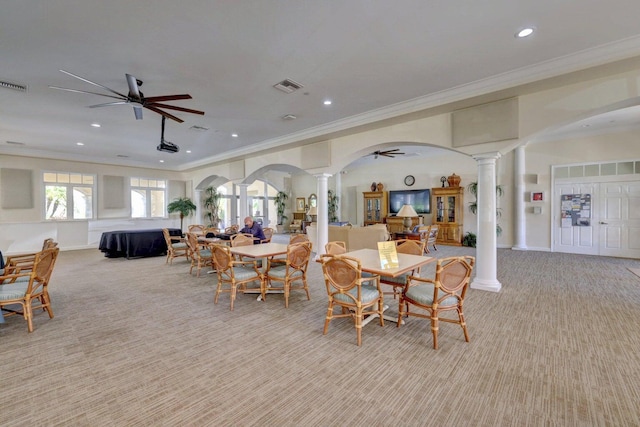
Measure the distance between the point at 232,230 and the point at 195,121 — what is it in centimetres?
278

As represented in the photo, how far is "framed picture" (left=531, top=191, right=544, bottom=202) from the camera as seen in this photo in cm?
826

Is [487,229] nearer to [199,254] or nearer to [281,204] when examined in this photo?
Answer: [199,254]

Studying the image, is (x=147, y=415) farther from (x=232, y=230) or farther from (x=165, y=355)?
(x=232, y=230)

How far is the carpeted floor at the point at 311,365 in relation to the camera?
1.92 meters

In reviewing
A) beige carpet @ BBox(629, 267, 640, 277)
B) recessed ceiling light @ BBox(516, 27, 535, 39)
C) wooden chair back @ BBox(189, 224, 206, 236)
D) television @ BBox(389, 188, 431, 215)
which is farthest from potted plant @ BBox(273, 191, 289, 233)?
recessed ceiling light @ BBox(516, 27, 535, 39)

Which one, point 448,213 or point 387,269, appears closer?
point 387,269

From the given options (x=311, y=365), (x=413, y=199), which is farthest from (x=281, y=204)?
(x=311, y=365)

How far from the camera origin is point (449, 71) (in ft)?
12.4

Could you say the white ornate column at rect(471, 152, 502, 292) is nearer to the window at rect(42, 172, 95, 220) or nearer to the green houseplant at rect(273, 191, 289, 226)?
the green houseplant at rect(273, 191, 289, 226)

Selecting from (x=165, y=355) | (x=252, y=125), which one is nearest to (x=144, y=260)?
(x=252, y=125)

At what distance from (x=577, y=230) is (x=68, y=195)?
52.5 ft

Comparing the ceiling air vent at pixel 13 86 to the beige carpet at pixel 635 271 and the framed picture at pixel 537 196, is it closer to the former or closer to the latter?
the beige carpet at pixel 635 271

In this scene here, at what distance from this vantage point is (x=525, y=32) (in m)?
2.93

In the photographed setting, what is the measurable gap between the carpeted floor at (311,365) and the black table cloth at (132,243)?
362 centimetres
